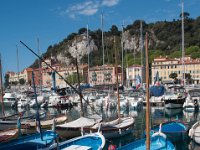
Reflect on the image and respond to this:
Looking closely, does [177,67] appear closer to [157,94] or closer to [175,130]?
[157,94]

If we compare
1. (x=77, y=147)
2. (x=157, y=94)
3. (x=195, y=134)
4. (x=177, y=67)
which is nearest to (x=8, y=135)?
(x=77, y=147)

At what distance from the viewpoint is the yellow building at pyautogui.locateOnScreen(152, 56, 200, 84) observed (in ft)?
384

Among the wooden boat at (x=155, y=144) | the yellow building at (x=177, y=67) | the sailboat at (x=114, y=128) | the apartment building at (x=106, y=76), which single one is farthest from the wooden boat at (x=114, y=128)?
the apartment building at (x=106, y=76)

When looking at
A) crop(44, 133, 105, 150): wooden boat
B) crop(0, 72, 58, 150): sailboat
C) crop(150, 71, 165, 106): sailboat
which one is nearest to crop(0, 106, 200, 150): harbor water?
crop(150, 71, 165, 106): sailboat

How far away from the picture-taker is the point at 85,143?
67.0 ft

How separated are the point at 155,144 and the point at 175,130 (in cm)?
679

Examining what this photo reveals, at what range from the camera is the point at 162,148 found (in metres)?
19.3

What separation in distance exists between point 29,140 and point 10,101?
5195 cm

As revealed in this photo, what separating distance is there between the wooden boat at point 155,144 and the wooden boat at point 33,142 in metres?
4.79

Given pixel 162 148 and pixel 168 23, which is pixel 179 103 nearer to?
pixel 162 148

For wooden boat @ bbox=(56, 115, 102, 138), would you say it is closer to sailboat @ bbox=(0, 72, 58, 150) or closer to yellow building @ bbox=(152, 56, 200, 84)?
sailboat @ bbox=(0, 72, 58, 150)

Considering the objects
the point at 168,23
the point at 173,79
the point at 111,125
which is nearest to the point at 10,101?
the point at 111,125

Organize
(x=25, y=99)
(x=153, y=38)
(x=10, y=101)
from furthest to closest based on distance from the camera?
1. (x=153, y=38)
2. (x=10, y=101)
3. (x=25, y=99)

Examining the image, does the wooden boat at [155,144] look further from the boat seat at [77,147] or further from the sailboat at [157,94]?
the sailboat at [157,94]
